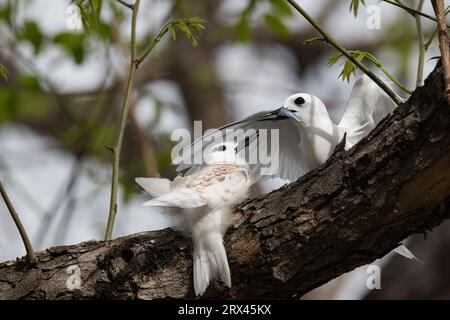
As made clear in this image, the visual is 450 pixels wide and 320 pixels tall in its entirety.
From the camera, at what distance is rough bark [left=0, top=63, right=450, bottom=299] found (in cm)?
268

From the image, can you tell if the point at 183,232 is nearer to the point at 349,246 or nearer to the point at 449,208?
the point at 349,246

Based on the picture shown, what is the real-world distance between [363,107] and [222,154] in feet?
2.01

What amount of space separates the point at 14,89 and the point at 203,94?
2387 mm

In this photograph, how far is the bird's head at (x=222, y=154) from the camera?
3428mm

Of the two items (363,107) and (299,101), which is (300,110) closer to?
(299,101)

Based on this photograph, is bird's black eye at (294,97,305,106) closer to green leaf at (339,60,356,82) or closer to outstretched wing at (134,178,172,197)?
green leaf at (339,60,356,82)

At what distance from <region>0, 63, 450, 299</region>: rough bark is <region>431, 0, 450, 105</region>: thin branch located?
0.20 feet

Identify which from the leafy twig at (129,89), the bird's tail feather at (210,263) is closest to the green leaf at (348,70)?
the leafy twig at (129,89)

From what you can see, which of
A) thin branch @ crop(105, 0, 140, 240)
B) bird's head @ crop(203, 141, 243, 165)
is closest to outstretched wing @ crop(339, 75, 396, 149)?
bird's head @ crop(203, 141, 243, 165)

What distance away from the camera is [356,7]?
3125 mm

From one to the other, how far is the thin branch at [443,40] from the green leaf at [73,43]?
279 cm

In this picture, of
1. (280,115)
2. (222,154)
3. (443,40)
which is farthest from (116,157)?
(443,40)

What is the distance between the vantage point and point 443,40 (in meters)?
2.61

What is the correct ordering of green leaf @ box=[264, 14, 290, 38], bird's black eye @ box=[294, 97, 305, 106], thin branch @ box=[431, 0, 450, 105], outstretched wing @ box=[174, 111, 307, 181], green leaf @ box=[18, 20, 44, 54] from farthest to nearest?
green leaf @ box=[18, 20, 44, 54] < green leaf @ box=[264, 14, 290, 38] < outstretched wing @ box=[174, 111, 307, 181] < bird's black eye @ box=[294, 97, 305, 106] < thin branch @ box=[431, 0, 450, 105]
